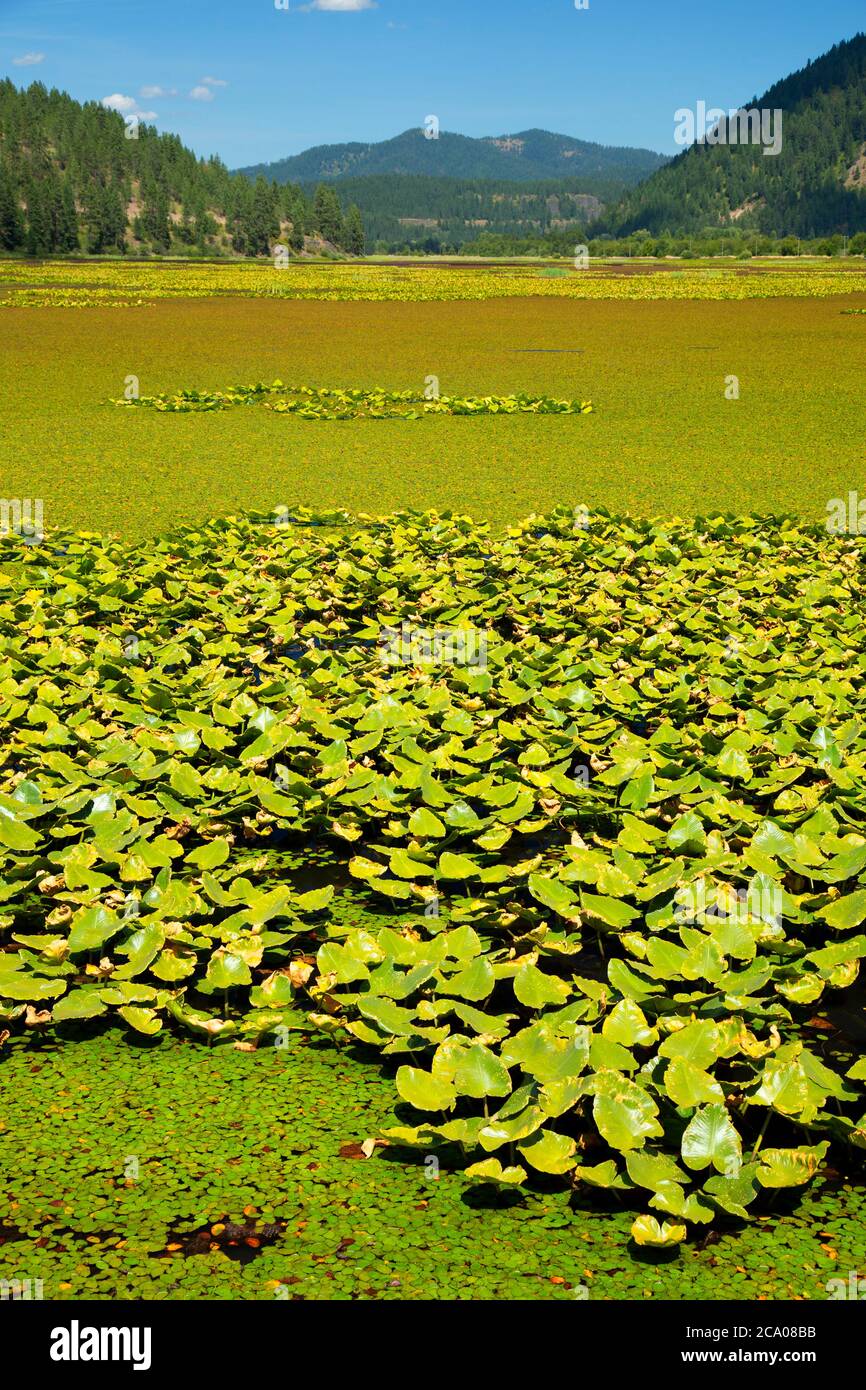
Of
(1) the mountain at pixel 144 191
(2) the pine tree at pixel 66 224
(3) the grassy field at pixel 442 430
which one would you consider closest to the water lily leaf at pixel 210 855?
(3) the grassy field at pixel 442 430

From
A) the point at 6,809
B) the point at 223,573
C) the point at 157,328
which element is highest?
the point at 157,328

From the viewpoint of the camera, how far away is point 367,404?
12.5 m

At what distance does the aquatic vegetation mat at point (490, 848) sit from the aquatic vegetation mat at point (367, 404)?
669cm

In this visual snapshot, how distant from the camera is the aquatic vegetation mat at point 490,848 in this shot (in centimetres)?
213

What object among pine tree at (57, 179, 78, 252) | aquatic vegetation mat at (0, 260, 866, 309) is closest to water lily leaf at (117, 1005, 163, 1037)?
aquatic vegetation mat at (0, 260, 866, 309)

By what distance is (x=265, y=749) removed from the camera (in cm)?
363

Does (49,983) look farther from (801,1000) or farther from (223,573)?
(223,573)

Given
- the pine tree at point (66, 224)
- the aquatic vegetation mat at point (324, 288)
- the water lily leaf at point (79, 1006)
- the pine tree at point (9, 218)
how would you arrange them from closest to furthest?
the water lily leaf at point (79, 1006) < the aquatic vegetation mat at point (324, 288) < the pine tree at point (9, 218) < the pine tree at point (66, 224)

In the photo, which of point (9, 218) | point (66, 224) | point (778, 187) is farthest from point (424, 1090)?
point (778, 187)

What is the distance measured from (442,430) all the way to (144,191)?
301ft

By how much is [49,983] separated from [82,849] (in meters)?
0.54

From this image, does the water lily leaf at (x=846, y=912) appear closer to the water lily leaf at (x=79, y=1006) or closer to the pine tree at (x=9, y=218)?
the water lily leaf at (x=79, y=1006)

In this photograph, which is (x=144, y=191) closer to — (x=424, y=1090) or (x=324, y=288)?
(x=324, y=288)
